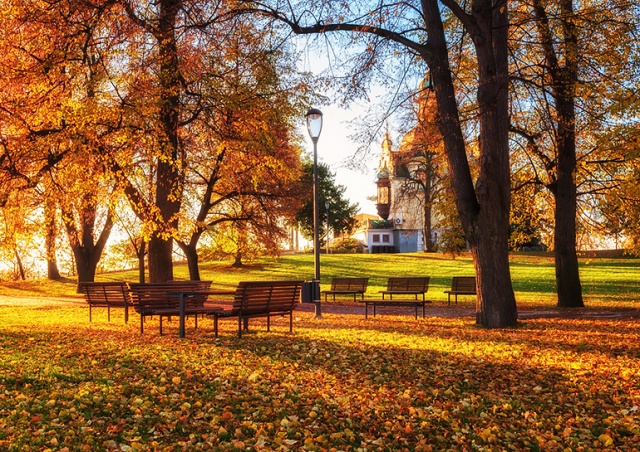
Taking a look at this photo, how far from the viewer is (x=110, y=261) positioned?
35.8 meters

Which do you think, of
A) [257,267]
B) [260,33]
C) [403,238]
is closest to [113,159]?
[260,33]

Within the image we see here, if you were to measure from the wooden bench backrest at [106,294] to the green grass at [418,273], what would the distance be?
13.3m

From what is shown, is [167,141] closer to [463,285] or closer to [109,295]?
[109,295]

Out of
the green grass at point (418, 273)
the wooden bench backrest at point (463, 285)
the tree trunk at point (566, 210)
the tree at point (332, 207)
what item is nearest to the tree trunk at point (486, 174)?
the tree trunk at point (566, 210)

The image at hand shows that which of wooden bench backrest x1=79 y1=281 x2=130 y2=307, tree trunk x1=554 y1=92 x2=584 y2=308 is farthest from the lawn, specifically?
tree trunk x1=554 y1=92 x2=584 y2=308

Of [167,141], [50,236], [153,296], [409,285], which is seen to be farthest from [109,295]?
[50,236]

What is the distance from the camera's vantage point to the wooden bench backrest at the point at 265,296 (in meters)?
11.2

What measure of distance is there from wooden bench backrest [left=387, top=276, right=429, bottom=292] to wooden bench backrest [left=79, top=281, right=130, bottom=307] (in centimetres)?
888

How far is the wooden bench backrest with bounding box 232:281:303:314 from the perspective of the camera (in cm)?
1121

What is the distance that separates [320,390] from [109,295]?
30.4 ft

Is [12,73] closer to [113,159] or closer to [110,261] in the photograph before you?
[113,159]

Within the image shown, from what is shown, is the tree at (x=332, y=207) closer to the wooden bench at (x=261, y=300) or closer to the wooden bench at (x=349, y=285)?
the wooden bench at (x=349, y=285)

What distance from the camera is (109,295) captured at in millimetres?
14727

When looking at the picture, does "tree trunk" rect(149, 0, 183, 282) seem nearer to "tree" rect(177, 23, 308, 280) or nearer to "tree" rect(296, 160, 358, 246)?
"tree" rect(177, 23, 308, 280)
